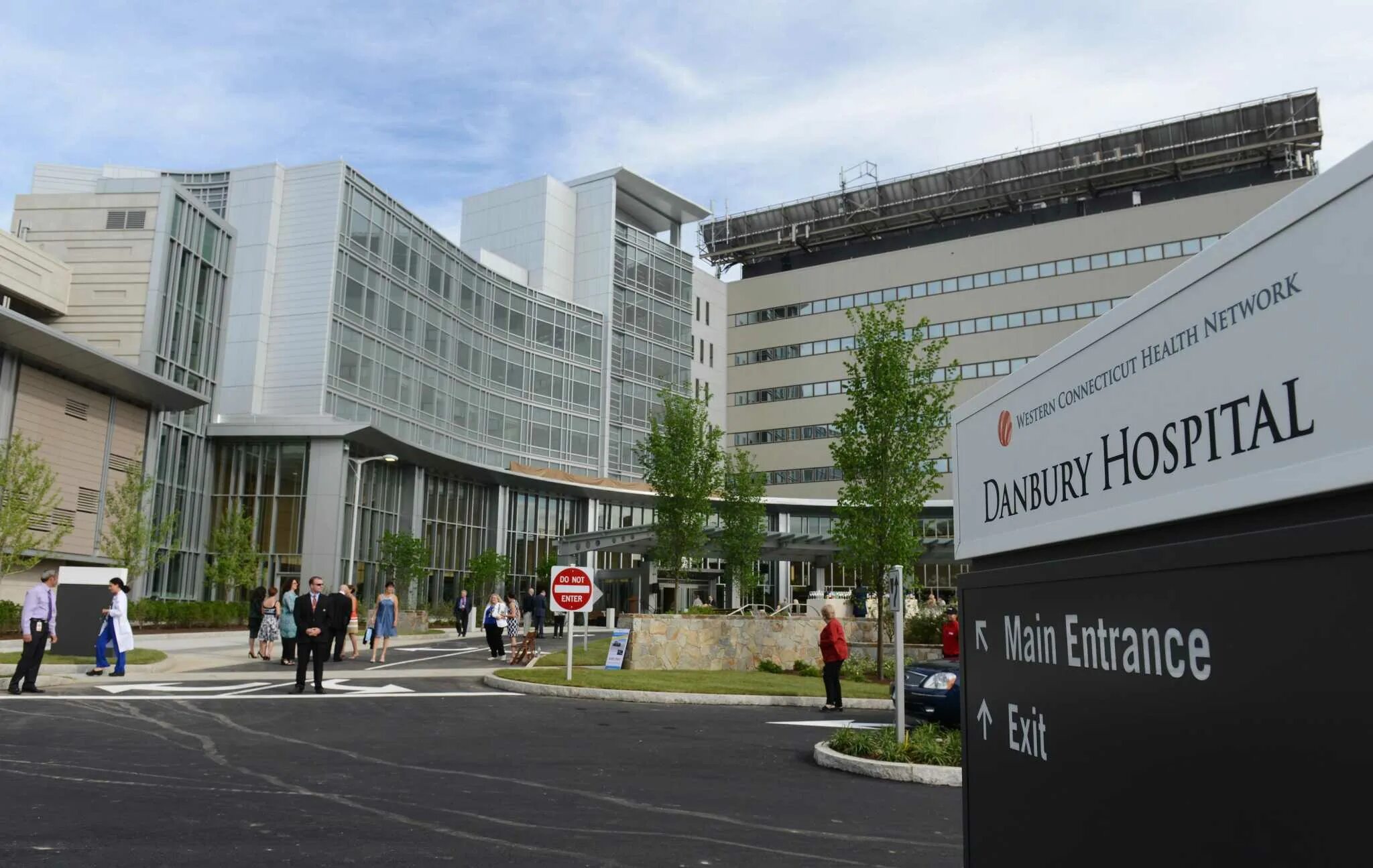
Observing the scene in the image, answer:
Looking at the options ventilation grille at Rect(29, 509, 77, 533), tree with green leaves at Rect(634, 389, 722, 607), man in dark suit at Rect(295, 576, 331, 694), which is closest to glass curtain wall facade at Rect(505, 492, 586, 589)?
ventilation grille at Rect(29, 509, 77, 533)

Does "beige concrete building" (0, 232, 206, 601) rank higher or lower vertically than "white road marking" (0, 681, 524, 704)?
higher

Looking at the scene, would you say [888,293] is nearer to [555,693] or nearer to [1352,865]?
[555,693]

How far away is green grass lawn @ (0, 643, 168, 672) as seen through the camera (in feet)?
66.1

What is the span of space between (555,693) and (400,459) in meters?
34.3

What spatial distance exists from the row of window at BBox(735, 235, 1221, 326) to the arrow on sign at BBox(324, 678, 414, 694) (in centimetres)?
4252

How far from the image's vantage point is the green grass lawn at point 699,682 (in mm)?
17859

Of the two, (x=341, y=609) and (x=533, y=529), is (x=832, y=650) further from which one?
(x=533, y=529)

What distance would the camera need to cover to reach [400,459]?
49.9 m

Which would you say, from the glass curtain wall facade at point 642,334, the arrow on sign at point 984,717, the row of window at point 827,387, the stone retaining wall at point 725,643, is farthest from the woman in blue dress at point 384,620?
the glass curtain wall facade at point 642,334

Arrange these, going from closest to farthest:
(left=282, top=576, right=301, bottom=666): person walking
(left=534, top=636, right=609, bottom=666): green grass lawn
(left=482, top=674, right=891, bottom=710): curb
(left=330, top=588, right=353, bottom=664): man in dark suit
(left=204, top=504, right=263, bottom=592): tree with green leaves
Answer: (left=482, top=674, right=891, bottom=710): curb, (left=330, top=588, right=353, bottom=664): man in dark suit, (left=282, top=576, right=301, bottom=666): person walking, (left=534, top=636, right=609, bottom=666): green grass lawn, (left=204, top=504, right=263, bottom=592): tree with green leaves

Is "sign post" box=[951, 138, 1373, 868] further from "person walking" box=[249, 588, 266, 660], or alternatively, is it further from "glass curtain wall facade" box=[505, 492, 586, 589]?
"glass curtain wall facade" box=[505, 492, 586, 589]

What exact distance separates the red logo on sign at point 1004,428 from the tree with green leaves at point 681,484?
29286mm

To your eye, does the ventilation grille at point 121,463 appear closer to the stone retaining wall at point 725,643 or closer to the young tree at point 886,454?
the stone retaining wall at point 725,643

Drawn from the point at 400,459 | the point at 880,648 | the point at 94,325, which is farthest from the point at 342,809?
the point at 400,459
